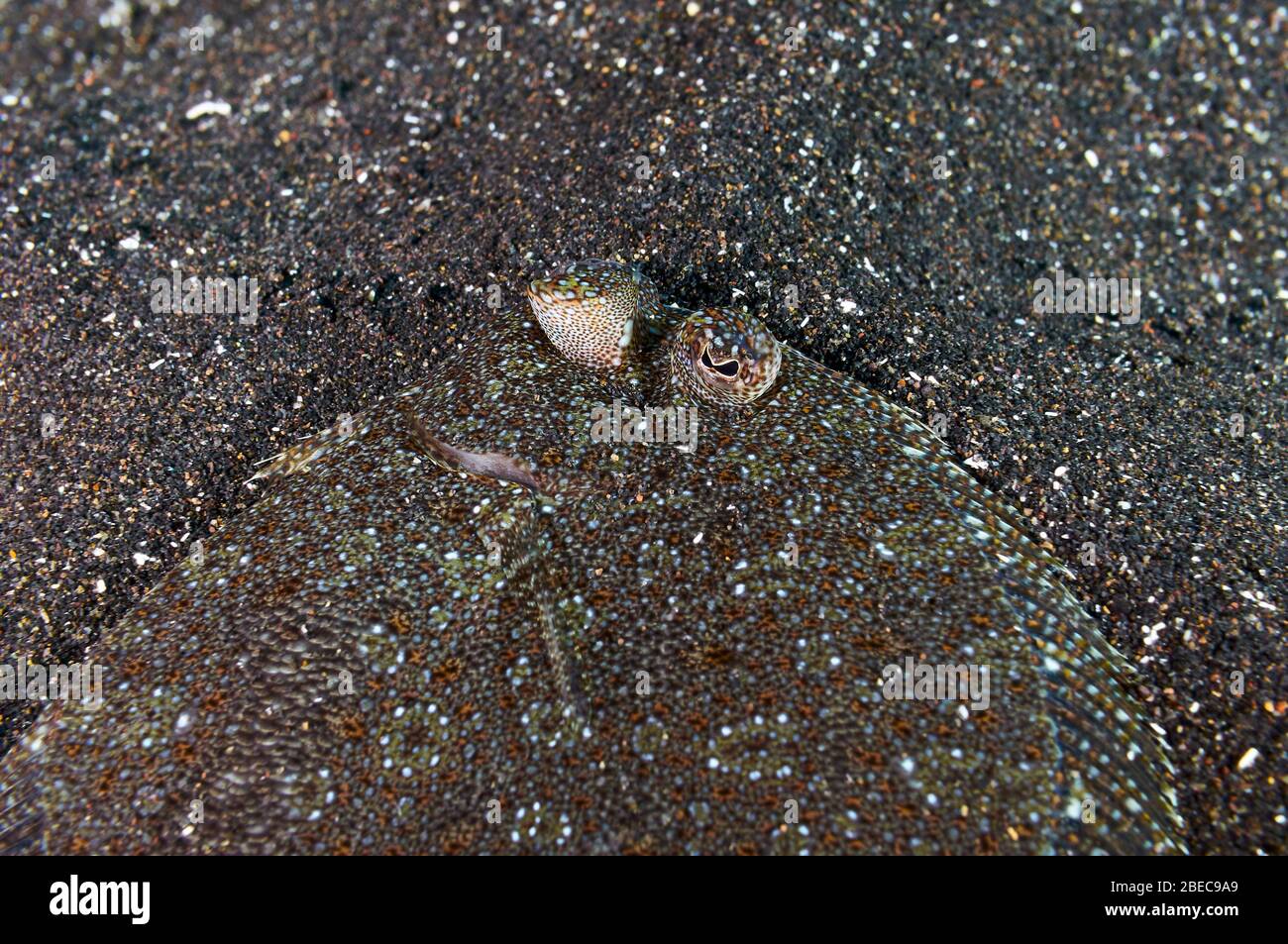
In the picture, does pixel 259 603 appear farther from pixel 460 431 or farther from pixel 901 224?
pixel 901 224

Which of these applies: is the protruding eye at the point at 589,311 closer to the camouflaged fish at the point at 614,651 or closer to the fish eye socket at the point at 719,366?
the camouflaged fish at the point at 614,651

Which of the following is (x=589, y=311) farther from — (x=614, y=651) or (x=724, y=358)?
(x=614, y=651)

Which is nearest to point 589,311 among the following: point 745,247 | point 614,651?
point 745,247

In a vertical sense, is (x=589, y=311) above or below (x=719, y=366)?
above

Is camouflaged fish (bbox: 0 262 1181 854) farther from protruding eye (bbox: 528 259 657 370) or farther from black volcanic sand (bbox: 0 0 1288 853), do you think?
black volcanic sand (bbox: 0 0 1288 853)
